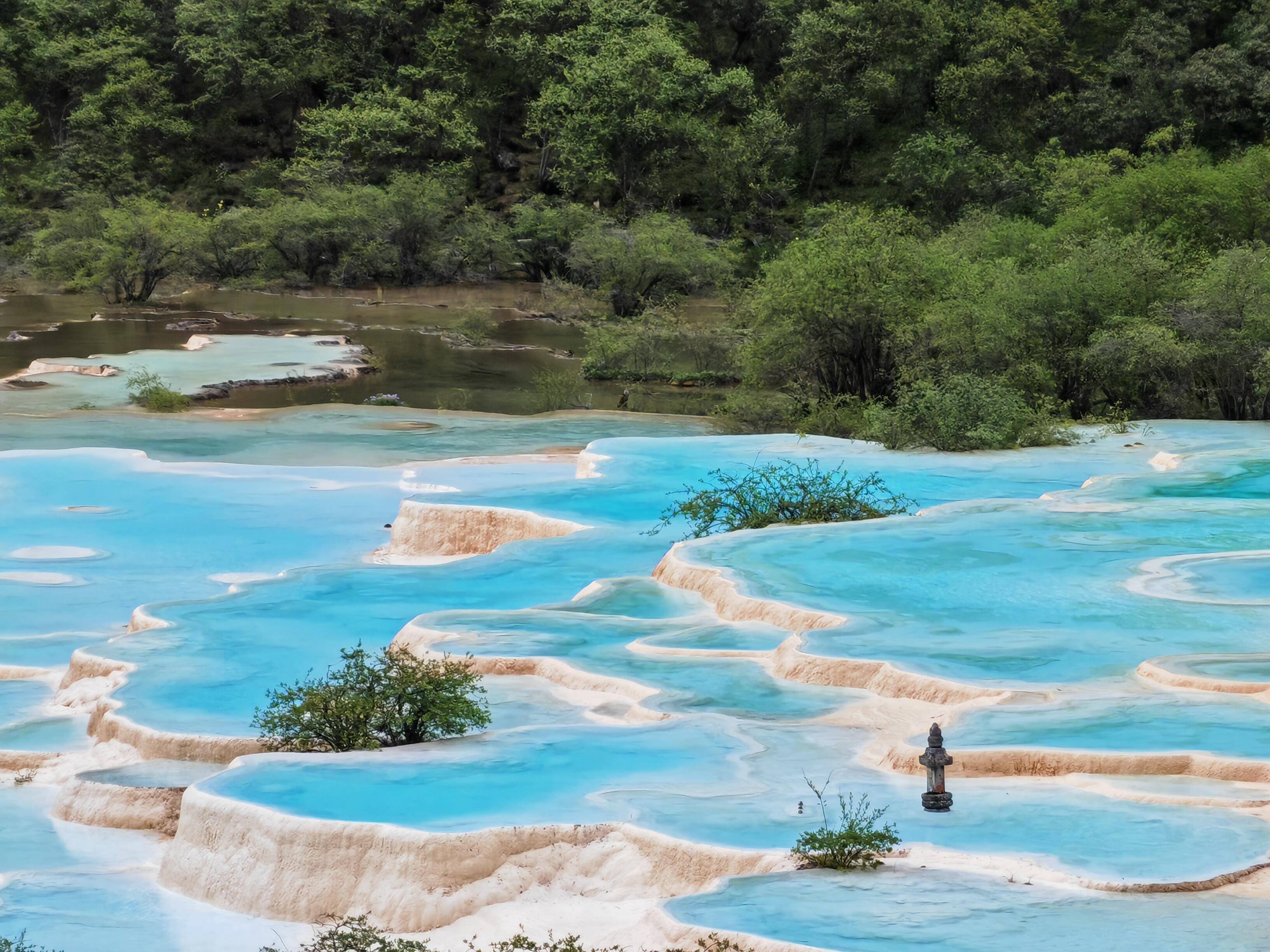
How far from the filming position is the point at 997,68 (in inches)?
1984

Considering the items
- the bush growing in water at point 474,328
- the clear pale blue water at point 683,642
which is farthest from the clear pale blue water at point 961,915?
the bush growing in water at point 474,328

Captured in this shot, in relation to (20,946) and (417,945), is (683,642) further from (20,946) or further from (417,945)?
(20,946)

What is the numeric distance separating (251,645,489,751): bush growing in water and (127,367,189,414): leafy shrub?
18.0 meters

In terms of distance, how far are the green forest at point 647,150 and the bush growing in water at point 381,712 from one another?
53.0ft

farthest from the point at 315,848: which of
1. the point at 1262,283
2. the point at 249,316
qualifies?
the point at 249,316

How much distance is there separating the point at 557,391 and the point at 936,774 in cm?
2400

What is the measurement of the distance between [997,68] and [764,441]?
33.5 meters

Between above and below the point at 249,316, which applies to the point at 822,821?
below

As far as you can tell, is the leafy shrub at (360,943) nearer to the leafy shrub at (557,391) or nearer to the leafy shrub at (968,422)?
the leafy shrub at (968,422)

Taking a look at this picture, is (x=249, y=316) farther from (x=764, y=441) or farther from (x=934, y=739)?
(x=934, y=739)

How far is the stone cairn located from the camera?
24.5ft

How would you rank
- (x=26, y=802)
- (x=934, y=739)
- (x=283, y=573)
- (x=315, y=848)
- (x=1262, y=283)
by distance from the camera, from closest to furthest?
1. (x=934, y=739)
2. (x=315, y=848)
3. (x=26, y=802)
4. (x=283, y=573)
5. (x=1262, y=283)

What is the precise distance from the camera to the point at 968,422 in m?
20.4

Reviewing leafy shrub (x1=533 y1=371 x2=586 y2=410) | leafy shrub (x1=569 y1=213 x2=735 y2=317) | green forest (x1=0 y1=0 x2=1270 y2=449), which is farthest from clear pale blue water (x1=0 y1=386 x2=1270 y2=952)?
leafy shrub (x1=569 y1=213 x2=735 y2=317)
